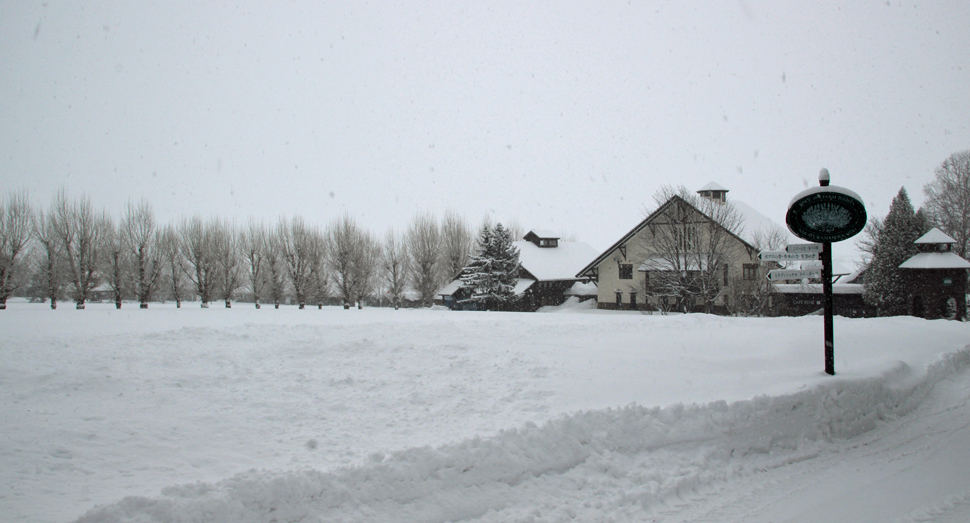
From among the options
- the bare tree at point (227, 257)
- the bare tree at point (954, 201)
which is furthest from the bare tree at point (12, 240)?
the bare tree at point (954, 201)

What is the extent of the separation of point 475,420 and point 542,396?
4.00ft

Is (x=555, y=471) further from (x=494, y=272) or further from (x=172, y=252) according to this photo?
(x=172, y=252)

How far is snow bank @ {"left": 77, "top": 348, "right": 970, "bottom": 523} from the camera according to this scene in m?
4.26

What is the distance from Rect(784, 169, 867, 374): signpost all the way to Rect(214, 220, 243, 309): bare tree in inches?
1846

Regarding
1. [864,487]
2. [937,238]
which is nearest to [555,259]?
[937,238]

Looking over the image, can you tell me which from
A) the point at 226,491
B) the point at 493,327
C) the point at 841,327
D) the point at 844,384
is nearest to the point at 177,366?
the point at 226,491

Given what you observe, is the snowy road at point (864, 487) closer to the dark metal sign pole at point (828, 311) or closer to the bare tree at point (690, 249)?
the dark metal sign pole at point (828, 311)

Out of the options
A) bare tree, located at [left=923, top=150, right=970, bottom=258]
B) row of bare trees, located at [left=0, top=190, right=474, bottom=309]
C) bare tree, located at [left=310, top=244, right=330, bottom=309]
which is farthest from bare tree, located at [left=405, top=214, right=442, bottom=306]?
bare tree, located at [left=923, top=150, right=970, bottom=258]

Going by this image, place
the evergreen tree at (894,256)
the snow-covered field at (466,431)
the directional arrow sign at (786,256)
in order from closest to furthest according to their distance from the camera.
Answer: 1. the snow-covered field at (466,431)
2. the directional arrow sign at (786,256)
3. the evergreen tree at (894,256)

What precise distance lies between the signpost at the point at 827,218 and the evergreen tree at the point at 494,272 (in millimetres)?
36222

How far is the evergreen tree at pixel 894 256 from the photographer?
113 feet

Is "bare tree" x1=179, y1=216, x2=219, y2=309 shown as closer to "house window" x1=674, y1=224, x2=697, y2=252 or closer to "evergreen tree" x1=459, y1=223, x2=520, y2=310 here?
"evergreen tree" x1=459, y1=223, x2=520, y2=310

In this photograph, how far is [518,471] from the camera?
17.4 ft

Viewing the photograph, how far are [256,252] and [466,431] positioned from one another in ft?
160
